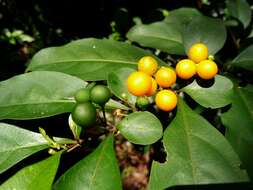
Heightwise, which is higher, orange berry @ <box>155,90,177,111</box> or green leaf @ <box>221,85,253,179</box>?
orange berry @ <box>155,90,177,111</box>

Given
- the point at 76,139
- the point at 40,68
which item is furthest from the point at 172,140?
the point at 40,68

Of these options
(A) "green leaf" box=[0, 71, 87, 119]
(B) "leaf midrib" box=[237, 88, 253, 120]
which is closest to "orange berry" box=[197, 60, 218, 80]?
(B) "leaf midrib" box=[237, 88, 253, 120]

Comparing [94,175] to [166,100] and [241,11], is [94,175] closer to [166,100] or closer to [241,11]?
[166,100]

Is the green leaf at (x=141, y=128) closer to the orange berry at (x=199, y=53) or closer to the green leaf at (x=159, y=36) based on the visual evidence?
the orange berry at (x=199, y=53)

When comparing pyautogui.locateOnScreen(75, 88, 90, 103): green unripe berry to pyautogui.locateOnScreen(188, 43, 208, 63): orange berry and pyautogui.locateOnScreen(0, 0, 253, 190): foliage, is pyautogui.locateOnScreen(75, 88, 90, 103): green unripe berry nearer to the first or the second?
pyautogui.locateOnScreen(0, 0, 253, 190): foliage

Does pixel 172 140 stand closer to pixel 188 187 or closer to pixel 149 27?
pixel 188 187

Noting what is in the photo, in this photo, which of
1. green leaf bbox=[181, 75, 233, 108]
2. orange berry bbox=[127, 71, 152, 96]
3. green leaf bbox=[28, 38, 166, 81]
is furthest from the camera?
green leaf bbox=[28, 38, 166, 81]
